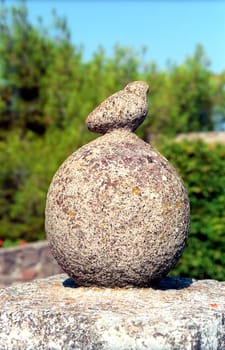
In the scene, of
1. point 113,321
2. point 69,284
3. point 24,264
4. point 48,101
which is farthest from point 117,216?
point 48,101

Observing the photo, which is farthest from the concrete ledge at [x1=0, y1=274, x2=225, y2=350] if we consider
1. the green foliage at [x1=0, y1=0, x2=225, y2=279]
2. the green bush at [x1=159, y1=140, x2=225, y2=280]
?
the green foliage at [x1=0, y1=0, x2=225, y2=279]

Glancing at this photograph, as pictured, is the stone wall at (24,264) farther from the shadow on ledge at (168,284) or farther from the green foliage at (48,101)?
the shadow on ledge at (168,284)

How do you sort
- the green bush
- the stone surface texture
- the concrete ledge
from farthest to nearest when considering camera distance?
the green bush, the stone surface texture, the concrete ledge

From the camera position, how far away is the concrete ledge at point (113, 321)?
4.84 metres

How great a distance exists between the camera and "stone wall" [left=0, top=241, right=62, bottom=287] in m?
10.2

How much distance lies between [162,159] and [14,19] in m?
9.17

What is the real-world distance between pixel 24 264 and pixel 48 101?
4707mm

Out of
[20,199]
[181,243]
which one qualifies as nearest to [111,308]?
[181,243]

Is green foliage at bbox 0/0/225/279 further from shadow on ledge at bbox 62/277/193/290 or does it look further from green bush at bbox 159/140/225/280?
shadow on ledge at bbox 62/277/193/290

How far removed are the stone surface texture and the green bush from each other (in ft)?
10.1

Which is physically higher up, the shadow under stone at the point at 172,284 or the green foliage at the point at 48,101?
the green foliage at the point at 48,101

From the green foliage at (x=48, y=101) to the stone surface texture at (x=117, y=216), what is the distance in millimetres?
6391

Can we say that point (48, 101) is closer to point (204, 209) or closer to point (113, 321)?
point (204, 209)

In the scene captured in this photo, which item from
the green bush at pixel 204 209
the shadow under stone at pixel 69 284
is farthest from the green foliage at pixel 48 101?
the shadow under stone at pixel 69 284
